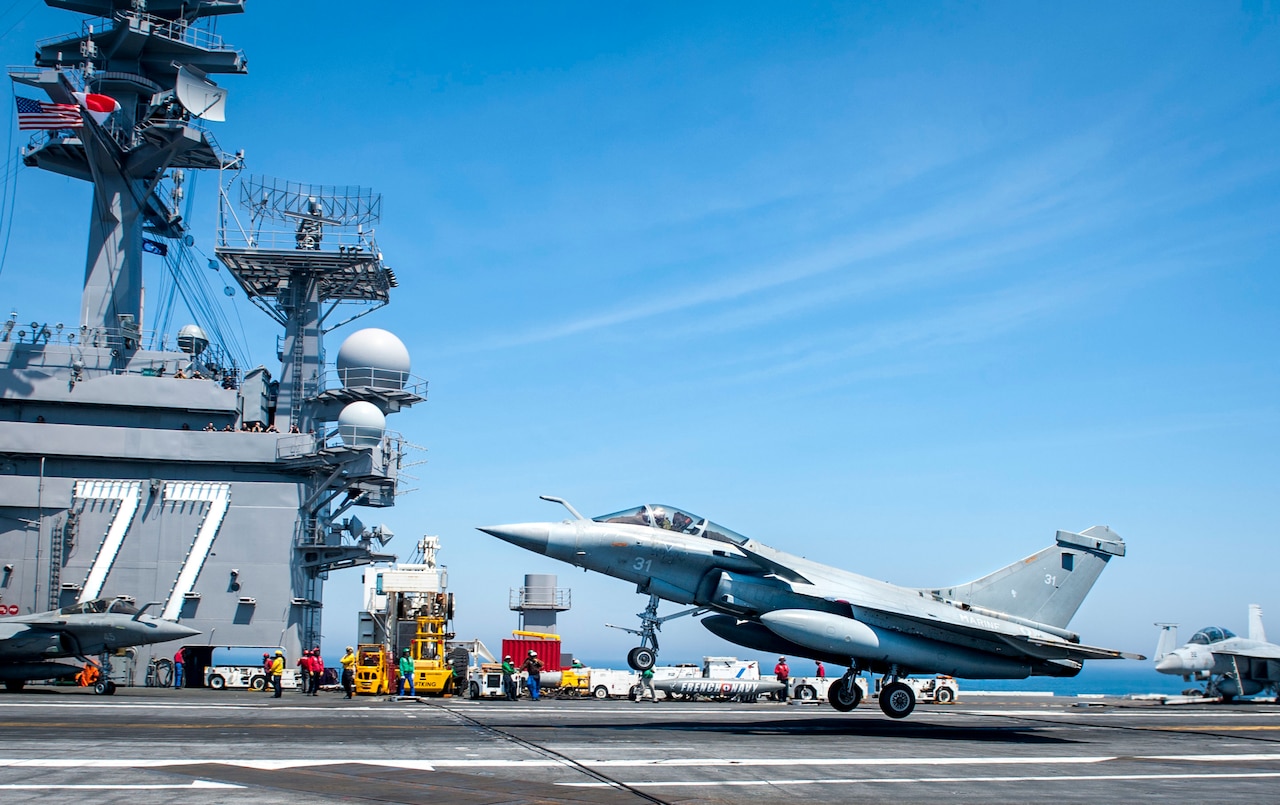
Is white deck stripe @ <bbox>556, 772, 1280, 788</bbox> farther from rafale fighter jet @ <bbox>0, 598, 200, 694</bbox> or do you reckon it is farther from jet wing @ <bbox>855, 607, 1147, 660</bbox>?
rafale fighter jet @ <bbox>0, 598, 200, 694</bbox>

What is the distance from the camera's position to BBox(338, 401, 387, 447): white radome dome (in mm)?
35438

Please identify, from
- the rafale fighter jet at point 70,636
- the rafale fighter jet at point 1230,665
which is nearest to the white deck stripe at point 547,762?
the rafale fighter jet at point 70,636

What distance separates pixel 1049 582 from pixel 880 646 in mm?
5669

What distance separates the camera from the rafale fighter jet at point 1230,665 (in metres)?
36.5

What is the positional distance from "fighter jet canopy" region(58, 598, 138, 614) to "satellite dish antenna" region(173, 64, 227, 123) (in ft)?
59.1

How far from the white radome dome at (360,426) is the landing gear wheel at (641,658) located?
771 inches

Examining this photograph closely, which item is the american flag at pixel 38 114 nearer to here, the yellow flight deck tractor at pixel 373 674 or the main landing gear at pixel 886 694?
the yellow flight deck tractor at pixel 373 674

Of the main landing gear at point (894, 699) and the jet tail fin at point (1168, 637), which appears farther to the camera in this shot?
the jet tail fin at point (1168, 637)

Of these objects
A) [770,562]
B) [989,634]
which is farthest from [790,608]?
[989,634]

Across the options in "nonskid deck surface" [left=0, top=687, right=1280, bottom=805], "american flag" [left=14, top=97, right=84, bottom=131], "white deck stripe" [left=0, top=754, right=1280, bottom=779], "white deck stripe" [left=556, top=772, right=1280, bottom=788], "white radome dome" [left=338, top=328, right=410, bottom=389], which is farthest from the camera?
"white radome dome" [left=338, top=328, right=410, bottom=389]

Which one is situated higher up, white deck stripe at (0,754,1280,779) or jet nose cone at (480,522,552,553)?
jet nose cone at (480,522,552,553)

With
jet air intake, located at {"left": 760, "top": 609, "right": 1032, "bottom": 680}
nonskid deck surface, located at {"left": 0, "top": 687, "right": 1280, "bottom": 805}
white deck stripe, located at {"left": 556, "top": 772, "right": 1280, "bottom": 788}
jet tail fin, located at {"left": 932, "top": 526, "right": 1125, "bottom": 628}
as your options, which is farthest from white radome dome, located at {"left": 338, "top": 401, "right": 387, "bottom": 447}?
white deck stripe, located at {"left": 556, "top": 772, "right": 1280, "bottom": 788}

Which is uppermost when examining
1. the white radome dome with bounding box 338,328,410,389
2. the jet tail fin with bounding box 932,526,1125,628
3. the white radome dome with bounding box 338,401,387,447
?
the white radome dome with bounding box 338,328,410,389

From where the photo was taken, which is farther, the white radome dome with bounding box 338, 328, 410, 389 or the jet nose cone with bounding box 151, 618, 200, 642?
the white radome dome with bounding box 338, 328, 410, 389
